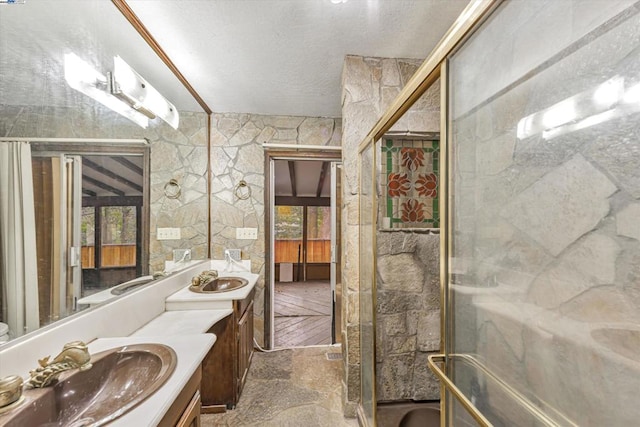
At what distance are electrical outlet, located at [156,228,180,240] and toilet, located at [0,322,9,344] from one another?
1268mm

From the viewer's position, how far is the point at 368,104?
185cm

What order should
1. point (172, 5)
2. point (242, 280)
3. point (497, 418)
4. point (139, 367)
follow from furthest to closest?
point (242, 280), point (172, 5), point (139, 367), point (497, 418)

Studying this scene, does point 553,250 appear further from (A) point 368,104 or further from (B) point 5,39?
(B) point 5,39

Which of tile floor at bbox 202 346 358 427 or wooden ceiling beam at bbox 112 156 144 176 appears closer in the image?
wooden ceiling beam at bbox 112 156 144 176

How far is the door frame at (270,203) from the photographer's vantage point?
2.79 m

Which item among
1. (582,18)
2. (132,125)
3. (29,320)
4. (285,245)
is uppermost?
(132,125)

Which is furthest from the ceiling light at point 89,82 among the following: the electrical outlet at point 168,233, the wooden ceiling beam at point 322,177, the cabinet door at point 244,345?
the wooden ceiling beam at point 322,177

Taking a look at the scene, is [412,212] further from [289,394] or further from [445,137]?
[289,394]

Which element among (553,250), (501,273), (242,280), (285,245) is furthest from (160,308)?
(285,245)

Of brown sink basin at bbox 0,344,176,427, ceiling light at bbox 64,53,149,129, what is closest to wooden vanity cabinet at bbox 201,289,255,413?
brown sink basin at bbox 0,344,176,427

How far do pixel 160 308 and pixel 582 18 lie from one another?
235 cm

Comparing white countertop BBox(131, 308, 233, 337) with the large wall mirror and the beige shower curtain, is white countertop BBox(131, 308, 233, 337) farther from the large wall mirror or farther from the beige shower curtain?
the beige shower curtain

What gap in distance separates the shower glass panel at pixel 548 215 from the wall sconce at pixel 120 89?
5.24 ft

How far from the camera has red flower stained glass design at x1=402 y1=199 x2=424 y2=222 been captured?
2.01 meters
